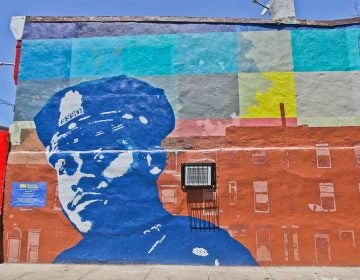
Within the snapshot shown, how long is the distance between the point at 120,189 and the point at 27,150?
239 centimetres

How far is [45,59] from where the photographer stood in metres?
9.41

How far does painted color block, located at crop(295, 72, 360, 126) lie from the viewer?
8.67 metres

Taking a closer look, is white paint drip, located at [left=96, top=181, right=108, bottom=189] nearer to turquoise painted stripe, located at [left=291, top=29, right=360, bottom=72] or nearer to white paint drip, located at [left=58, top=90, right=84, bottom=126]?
white paint drip, located at [left=58, top=90, right=84, bottom=126]

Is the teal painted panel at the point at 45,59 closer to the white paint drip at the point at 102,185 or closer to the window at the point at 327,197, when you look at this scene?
the white paint drip at the point at 102,185

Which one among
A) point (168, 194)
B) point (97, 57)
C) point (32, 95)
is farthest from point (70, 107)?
point (168, 194)

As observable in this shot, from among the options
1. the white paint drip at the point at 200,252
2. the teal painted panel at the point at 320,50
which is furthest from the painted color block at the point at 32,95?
the teal painted panel at the point at 320,50

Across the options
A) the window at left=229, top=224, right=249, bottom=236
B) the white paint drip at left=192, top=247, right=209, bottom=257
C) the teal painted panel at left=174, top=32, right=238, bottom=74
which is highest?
the teal painted panel at left=174, top=32, right=238, bottom=74

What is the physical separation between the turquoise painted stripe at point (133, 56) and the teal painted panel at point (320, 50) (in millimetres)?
1460

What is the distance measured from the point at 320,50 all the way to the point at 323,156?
2482 millimetres

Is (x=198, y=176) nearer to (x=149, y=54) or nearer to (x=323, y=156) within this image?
(x=323, y=156)

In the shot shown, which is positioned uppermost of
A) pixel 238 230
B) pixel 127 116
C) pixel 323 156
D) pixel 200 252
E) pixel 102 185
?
pixel 127 116

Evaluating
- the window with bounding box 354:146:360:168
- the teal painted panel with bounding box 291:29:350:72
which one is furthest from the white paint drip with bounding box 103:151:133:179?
the window with bounding box 354:146:360:168

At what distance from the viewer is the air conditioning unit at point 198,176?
27.6 feet

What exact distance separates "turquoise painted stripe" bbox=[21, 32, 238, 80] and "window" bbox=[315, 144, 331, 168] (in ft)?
8.33
